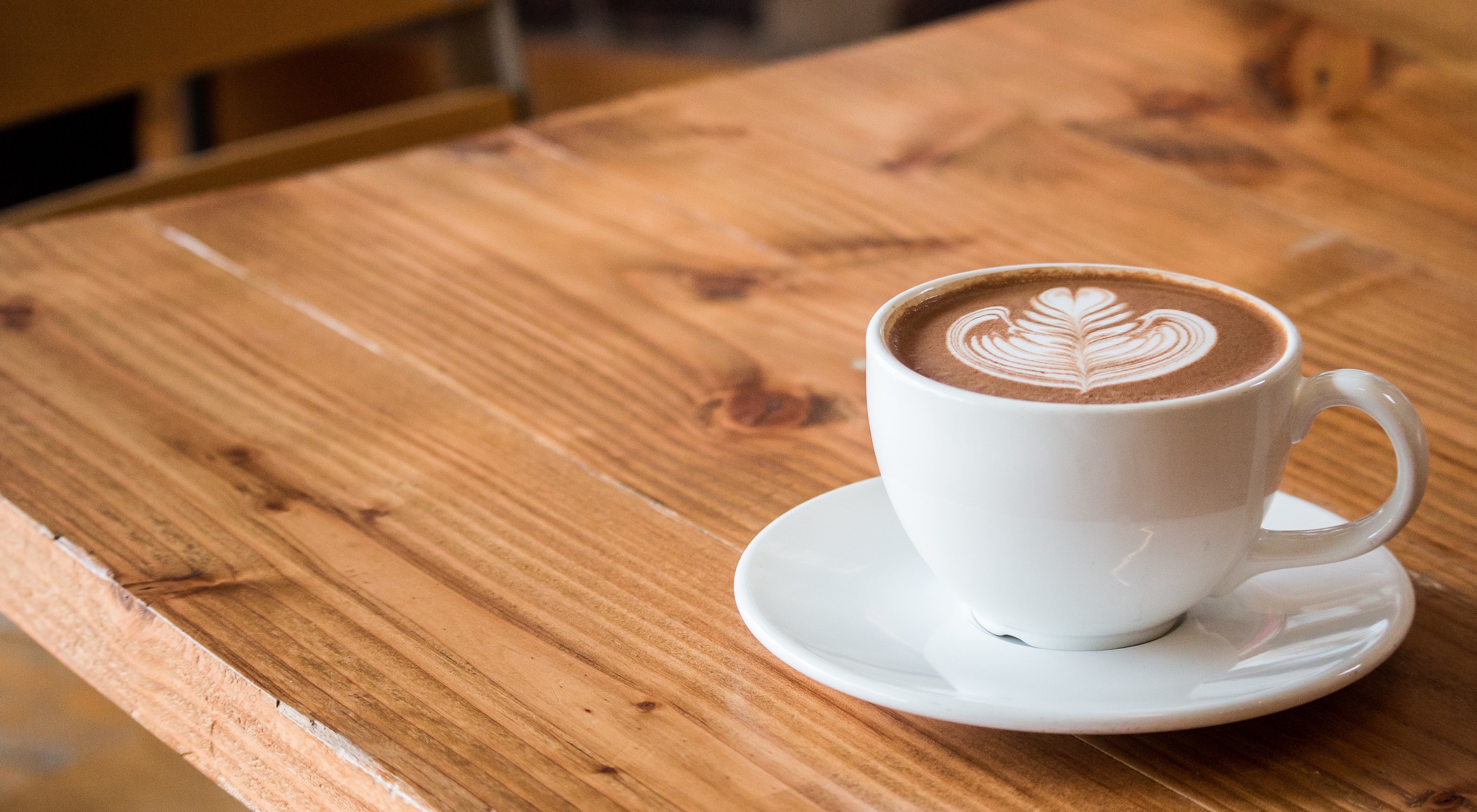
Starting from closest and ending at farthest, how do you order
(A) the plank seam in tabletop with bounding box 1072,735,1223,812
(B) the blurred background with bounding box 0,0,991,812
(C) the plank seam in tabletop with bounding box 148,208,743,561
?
(A) the plank seam in tabletop with bounding box 1072,735,1223,812 < (C) the plank seam in tabletop with bounding box 148,208,743,561 < (B) the blurred background with bounding box 0,0,991,812

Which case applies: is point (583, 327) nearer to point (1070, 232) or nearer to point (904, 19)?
point (1070, 232)

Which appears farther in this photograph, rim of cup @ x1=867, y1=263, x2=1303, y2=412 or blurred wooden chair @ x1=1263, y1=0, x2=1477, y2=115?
blurred wooden chair @ x1=1263, y1=0, x2=1477, y2=115

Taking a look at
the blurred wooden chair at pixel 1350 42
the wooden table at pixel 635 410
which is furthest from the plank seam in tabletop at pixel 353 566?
the blurred wooden chair at pixel 1350 42

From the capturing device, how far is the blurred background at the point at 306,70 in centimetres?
96

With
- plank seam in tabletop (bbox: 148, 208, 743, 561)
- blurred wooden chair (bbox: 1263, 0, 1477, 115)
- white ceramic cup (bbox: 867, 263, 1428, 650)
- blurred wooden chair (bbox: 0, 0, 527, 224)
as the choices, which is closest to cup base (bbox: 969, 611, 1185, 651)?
white ceramic cup (bbox: 867, 263, 1428, 650)

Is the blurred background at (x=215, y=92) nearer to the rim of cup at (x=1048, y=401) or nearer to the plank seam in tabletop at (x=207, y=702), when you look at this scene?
the plank seam in tabletop at (x=207, y=702)

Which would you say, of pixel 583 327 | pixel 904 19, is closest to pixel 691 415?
pixel 583 327

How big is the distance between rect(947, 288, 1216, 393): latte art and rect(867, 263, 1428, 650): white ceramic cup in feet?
0.07

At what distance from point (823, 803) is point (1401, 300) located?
43 centimetres

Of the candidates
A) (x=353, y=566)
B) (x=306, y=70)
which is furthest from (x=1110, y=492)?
(x=306, y=70)

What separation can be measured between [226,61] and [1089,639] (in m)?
0.87

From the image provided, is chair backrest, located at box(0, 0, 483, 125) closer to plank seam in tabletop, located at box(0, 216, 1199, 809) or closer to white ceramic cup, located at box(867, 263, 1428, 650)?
plank seam in tabletop, located at box(0, 216, 1199, 809)

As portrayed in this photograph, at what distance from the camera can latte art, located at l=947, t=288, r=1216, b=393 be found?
37cm

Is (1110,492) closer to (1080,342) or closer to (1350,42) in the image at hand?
(1080,342)
